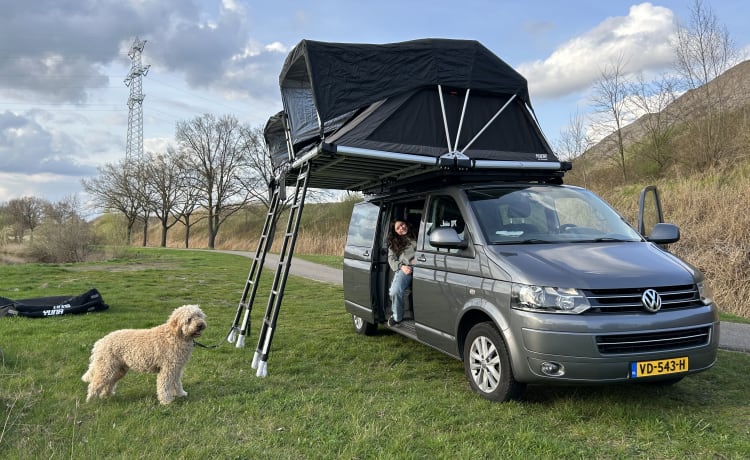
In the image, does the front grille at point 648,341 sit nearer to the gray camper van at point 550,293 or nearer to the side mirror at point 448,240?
the gray camper van at point 550,293

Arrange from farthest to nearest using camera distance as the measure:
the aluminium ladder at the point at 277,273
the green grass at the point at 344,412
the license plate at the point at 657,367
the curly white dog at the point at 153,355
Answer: the aluminium ladder at the point at 277,273
the curly white dog at the point at 153,355
the license plate at the point at 657,367
the green grass at the point at 344,412

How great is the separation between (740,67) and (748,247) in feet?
41.0

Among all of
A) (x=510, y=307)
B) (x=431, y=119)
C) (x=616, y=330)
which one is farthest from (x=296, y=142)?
(x=616, y=330)

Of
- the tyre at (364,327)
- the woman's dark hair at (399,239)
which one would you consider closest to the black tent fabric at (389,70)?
the woman's dark hair at (399,239)

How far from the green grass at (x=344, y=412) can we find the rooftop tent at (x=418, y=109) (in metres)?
2.43

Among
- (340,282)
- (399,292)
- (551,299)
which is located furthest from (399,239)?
Answer: (340,282)

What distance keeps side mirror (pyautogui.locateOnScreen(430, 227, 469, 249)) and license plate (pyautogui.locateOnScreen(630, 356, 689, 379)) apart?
1775mm

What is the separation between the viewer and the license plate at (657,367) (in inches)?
150

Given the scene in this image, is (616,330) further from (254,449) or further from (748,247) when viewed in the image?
(748,247)

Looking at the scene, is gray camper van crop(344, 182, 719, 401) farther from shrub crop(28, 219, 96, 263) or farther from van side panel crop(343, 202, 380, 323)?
shrub crop(28, 219, 96, 263)

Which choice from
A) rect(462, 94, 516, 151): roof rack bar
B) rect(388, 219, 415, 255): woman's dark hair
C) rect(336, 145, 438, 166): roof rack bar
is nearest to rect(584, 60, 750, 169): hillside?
rect(462, 94, 516, 151): roof rack bar

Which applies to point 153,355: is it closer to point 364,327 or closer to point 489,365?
point 489,365

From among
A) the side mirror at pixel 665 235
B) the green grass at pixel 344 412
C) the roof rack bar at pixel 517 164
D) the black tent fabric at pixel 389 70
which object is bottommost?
the green grass at pixel 344 412

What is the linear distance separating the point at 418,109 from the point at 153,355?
3835mm
